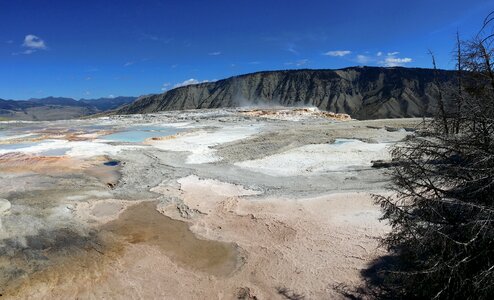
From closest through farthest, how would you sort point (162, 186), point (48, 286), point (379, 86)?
1. point (48, 286)
2. point (162, 186)
3. point (379, 86)

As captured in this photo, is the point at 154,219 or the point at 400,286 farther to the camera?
the point at 154,219

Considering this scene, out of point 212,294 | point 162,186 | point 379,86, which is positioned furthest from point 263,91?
point 212,294

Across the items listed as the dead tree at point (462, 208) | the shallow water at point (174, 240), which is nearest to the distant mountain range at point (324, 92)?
the shallow water at point (174, 240)

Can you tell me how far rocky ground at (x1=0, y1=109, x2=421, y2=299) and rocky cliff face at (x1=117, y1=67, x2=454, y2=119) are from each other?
7902 cm

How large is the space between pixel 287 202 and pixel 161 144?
15.9 m

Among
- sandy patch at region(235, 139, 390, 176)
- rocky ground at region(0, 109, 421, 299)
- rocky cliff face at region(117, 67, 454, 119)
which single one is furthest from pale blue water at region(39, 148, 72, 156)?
rocky cliff face at region(117, 67, 454, 119)

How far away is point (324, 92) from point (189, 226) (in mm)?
106585

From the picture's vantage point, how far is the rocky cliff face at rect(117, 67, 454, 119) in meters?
94.6

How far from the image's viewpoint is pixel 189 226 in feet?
36.3

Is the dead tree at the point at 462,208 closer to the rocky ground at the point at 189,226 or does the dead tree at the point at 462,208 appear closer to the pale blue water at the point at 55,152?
the rocky ground at the point at 189,226

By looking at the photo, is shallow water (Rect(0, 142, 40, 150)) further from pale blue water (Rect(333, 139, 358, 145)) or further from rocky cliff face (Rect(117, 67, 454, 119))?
rocky cliff face (Rect(117, 67, 454, 119))

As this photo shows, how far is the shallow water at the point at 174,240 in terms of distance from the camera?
348 inches

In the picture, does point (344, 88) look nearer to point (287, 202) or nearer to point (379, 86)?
point (379, 86)

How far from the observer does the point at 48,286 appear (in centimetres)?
773
